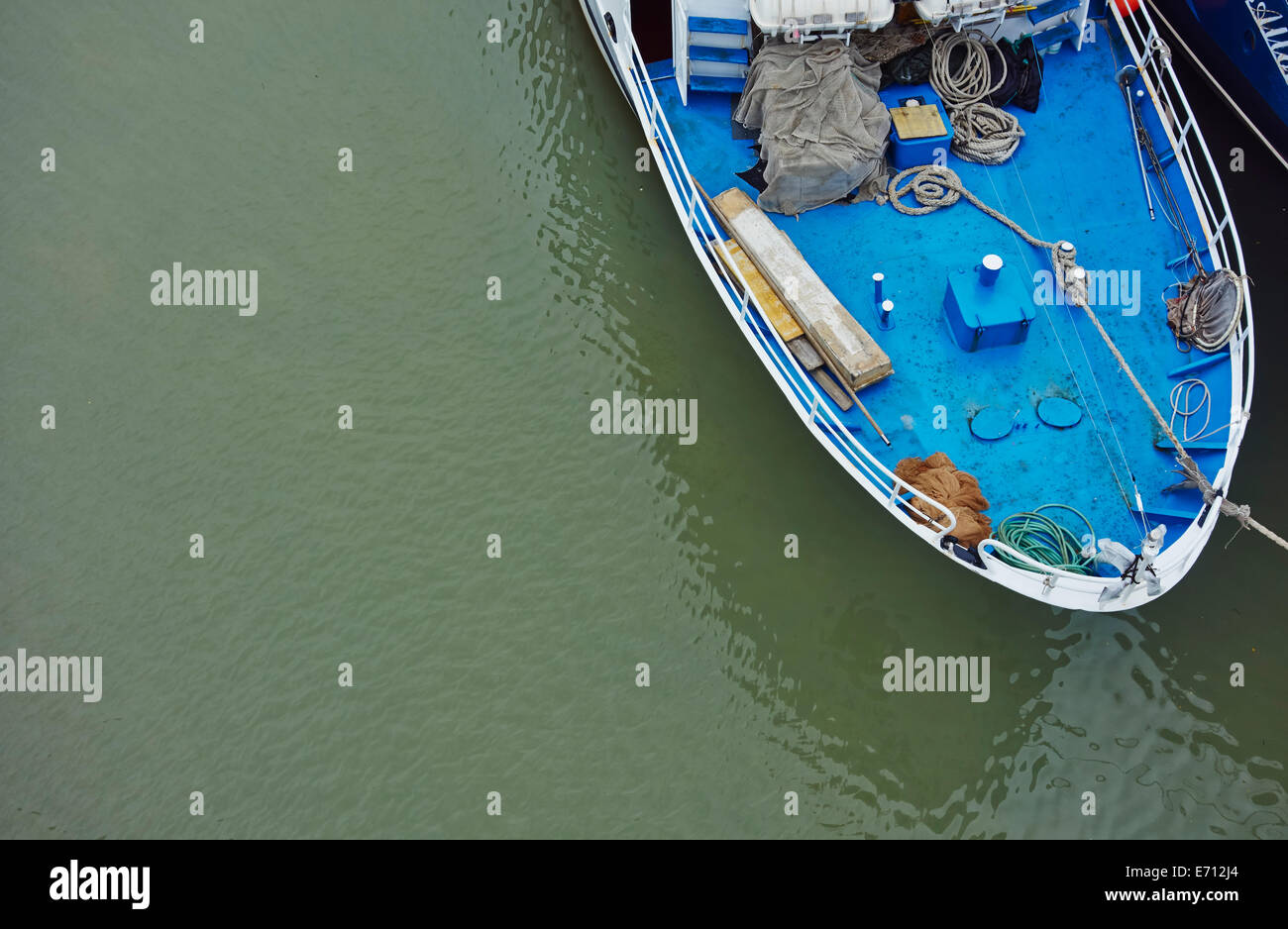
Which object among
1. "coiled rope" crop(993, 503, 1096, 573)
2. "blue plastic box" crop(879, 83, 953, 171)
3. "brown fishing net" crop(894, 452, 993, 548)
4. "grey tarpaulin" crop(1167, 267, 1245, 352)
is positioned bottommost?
"coiled rope" crop(993, 503, 1096, 573)

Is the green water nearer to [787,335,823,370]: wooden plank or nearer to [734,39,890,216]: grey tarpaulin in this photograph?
[787,335,823,370]: wooden plank

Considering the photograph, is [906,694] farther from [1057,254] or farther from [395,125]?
[395,125]

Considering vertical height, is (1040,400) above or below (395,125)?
below

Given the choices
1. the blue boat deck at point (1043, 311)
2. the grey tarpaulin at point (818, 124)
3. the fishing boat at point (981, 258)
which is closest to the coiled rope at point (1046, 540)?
the fishing boat at point (981, 258)

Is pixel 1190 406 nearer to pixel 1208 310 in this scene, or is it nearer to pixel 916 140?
pixel 1208 310

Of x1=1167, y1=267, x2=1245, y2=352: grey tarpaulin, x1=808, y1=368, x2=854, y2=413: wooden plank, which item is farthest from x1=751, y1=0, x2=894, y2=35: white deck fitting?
x1=1167, y1=267, x2=1245, y2=352: grey tarpaulin

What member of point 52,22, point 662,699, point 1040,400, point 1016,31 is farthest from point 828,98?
point 52,22
